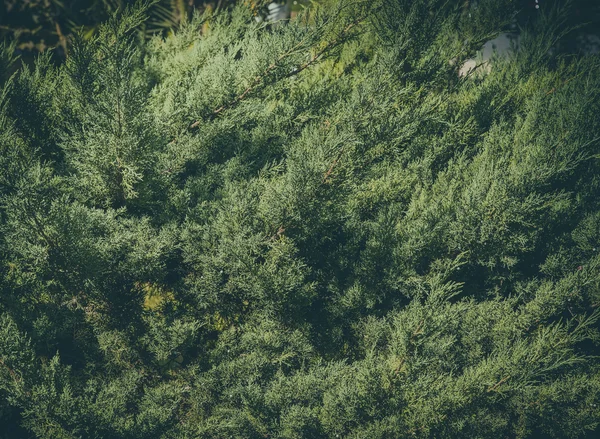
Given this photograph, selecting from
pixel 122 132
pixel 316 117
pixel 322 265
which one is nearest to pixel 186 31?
pixel 316 117

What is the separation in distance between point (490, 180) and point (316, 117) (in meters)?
1.67

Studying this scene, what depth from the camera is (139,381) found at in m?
4.07

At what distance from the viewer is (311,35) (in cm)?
417

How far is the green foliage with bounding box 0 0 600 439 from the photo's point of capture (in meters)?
3.61

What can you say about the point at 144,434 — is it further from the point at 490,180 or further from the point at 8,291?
the point at 490,180

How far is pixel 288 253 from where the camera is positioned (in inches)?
157

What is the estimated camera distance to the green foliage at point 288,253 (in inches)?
142

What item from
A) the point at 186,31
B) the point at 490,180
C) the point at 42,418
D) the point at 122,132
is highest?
the point at 186,31

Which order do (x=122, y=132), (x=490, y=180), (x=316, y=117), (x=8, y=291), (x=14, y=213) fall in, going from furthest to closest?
(x=316, y=117)
(x=490, y=180)
(x=8, y=291)
(x=122, y=132)
(x=14, y=213)

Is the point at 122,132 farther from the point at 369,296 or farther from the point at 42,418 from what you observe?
the point at 369,296

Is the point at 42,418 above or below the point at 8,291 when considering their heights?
below

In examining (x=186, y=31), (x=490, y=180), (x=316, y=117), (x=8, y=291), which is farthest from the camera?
(x=186, y=31)

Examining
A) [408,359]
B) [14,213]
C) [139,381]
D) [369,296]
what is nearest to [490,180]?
[369,296]

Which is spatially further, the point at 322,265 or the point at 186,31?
the point at 186,31
